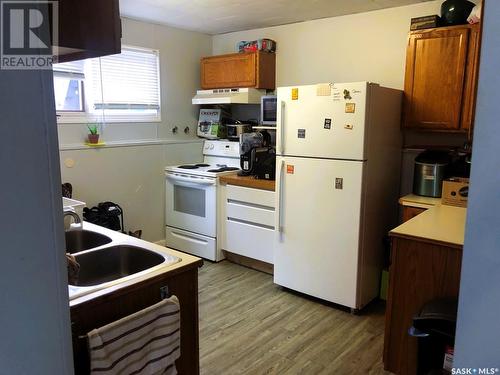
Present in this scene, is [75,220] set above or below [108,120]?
below

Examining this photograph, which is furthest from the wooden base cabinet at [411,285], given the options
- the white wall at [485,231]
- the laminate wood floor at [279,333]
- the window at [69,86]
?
the window at [69,86]

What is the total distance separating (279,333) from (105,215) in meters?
1.82

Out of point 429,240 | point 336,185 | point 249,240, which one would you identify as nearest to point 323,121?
point 336,185

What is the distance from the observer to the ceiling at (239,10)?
10.4 feet

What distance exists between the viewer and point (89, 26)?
102 centimetres

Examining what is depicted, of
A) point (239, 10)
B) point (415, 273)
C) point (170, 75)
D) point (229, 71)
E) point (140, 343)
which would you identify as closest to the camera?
point (140, 343)

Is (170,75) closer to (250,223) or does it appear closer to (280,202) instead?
(250,223)

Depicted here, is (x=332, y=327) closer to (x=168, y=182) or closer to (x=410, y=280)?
(x=410, y=280)

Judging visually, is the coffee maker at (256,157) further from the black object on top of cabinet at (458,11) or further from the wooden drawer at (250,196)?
the black object on top of cabinet at (458,11)

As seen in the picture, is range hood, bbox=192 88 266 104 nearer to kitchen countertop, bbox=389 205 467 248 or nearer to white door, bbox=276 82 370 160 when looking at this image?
white door, bbox=276 82 370 160

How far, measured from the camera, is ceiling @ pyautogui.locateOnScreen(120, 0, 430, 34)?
3.18 m

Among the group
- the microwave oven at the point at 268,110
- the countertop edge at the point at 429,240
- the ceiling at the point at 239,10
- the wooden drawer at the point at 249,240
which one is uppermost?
the ceiling at the point at 239,10

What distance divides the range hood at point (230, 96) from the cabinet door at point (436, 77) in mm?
1496

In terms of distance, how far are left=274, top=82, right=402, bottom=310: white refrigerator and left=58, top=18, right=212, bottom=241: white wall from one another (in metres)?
1.53
